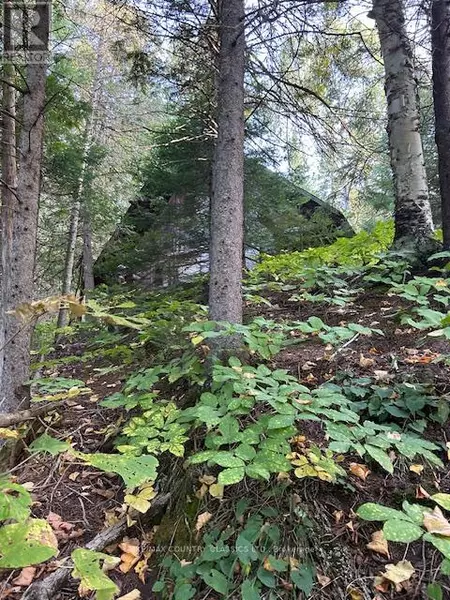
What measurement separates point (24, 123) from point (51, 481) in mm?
2915

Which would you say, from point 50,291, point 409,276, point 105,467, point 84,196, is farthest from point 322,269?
point 50,291

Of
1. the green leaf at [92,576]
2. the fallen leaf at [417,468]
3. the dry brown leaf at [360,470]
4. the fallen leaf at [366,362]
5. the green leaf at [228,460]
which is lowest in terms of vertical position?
the dry brown leaf at [360,470]

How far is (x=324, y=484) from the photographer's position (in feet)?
6.34

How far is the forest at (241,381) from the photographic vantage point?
5.43 feet

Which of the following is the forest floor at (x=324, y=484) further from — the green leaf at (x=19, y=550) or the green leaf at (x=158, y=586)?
the green leaf at (x=19, y=550)

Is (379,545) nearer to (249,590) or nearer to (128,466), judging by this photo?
(249,590)

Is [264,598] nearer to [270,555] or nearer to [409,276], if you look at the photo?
[270,555]

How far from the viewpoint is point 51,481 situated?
252cm

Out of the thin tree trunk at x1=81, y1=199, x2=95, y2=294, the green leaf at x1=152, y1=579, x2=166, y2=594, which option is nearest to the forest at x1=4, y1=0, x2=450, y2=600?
the green leaf at x1=152, y1=579, x2=166, y2=594

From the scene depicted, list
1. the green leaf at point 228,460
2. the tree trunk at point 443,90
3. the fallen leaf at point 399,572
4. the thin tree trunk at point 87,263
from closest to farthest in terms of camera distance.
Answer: the fallen leaf at point 399,572 < the green leaf at point 228,460 < the tree trunk at point 443,90 < the thin tree trunk at point 87,263

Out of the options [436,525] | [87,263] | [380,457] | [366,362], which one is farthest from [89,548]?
[87,263]

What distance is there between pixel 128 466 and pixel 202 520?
0.58 metres

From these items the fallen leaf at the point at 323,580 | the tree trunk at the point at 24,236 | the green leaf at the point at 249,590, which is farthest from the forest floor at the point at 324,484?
the tree trunk at the point at 24,236

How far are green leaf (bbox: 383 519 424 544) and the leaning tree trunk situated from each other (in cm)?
371
